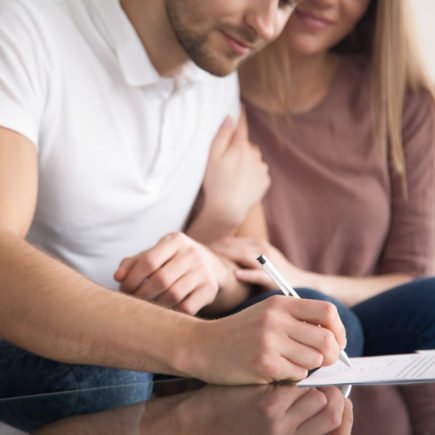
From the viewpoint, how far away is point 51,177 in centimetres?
145

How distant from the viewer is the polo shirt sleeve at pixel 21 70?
4.26ft

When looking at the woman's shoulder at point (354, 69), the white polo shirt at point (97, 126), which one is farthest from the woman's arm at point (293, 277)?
the woman's shoulder at point (354, 69)

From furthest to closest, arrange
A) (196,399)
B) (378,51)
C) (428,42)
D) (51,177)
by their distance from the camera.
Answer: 1. (428,42)
2. (378,51)
3. (51,177)
4. (196,399)

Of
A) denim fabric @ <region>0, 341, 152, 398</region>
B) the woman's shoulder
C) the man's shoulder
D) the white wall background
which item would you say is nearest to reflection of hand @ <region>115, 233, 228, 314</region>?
denim fabric @ <region>0, 341, 152, 398</region>

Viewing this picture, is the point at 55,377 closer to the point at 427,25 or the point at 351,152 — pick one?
the point at 351,152

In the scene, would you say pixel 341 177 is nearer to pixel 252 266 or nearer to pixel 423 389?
pixel 252 266

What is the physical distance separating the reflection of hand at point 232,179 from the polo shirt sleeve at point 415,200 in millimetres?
316

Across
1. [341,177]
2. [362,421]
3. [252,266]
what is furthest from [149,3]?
[362,421]

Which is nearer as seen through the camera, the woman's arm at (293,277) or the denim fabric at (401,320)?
the denim fabric at (401,320)

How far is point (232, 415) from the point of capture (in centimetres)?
90

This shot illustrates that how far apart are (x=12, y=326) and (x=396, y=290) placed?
28.1 inches

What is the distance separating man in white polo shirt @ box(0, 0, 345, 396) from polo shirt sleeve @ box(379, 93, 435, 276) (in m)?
0.37

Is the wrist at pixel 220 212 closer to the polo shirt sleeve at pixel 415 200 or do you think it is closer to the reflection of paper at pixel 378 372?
the polo shirt sleeve at pixel 415 200

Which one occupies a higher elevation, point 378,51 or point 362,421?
point 362,421
